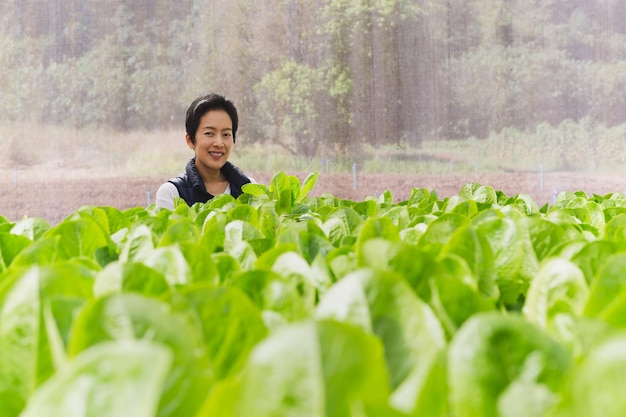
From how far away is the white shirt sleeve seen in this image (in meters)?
2.58

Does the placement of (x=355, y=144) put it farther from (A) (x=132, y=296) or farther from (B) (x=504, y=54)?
(A) (x=132, y=296)

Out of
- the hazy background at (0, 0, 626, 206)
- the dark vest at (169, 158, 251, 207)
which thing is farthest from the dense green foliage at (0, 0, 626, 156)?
the dark vest at (169, 158, 251, 207)

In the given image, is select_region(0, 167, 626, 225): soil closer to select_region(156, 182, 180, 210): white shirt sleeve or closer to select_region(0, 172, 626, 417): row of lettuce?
select_region(156, 182, 180, 210): white shirt sleeve

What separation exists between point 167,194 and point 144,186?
89.9 inches

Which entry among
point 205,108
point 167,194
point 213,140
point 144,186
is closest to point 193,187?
point 167,194

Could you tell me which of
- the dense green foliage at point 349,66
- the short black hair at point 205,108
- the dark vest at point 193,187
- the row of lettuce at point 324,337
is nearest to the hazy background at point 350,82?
the dense green foliage at point 349,66

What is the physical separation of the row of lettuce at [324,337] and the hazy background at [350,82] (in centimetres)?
439

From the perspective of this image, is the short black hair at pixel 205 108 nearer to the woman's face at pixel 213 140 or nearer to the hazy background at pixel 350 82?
the woman's face at pixel 213 140

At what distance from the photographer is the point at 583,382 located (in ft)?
0.76

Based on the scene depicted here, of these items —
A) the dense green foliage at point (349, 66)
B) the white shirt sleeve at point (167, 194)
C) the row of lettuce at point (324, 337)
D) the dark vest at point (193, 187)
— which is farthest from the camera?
the dense green foliage at point (349, 66)

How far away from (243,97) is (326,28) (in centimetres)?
80

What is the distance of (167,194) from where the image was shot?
8.75 ft

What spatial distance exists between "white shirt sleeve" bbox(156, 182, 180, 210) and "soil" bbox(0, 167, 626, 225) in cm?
207

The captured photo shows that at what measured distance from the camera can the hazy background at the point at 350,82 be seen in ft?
15.6
